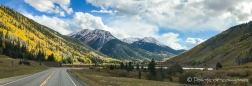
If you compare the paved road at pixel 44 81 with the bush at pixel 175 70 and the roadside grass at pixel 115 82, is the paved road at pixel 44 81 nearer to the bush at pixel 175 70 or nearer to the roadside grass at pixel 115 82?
the roadside grass at pixel 115 82

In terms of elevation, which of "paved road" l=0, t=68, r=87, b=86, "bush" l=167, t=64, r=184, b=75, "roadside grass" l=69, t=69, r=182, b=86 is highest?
"paved road" l=0, t=68, r=87, b=86

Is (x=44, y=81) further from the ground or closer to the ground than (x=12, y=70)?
closer to the ground

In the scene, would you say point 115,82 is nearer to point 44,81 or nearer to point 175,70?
point 44,81

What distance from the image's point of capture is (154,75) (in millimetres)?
89438

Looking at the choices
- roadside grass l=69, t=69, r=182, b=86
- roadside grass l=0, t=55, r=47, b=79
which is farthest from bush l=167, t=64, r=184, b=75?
roadside grass l=0, t=55, r=47, b=79

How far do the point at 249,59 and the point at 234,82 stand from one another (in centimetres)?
13087

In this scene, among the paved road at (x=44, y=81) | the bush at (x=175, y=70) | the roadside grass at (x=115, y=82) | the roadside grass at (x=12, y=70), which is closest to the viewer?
the paved road at (x=44, y=81)

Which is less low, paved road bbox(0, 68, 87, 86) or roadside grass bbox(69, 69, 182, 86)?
paved road bbox(0, 68, 87, 86)

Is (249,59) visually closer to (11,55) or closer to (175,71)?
(175,71)

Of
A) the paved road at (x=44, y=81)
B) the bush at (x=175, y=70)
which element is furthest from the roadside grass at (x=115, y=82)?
the bush at (x=175, y=70)

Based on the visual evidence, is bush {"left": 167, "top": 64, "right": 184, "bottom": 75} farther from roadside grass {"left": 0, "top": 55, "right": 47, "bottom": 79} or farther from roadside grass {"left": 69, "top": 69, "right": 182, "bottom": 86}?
roadside grass {"left": 0, "top": 55, "right": 47, "bottom": 79}

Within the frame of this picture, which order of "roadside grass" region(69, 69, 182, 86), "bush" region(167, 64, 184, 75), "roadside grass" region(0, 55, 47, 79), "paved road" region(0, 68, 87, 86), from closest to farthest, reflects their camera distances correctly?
"paved road" region(0, 68, 87, 86)
"roadside grass" region(69, 69, 182, 86)
"roadside grass" region(0, 55, 47, 79)
"bush" region(167, 64, 184, 75)

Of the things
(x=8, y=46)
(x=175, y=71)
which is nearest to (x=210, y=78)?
(x=175, y=71)

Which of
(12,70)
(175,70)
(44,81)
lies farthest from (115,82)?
(175,70)
